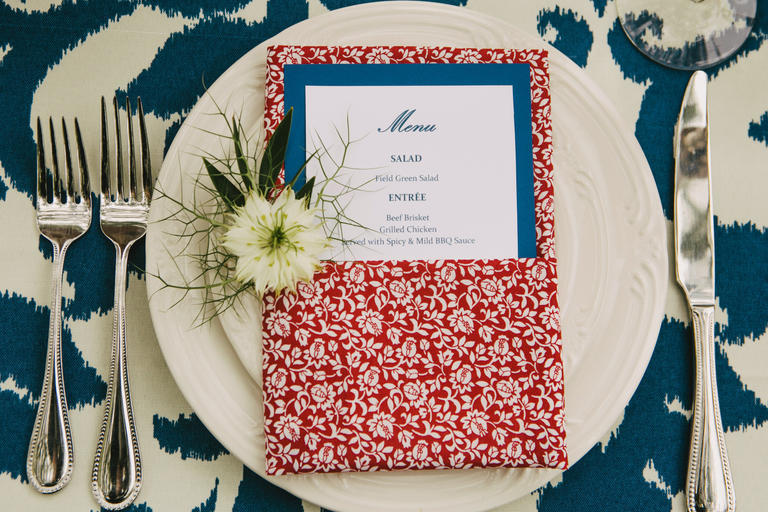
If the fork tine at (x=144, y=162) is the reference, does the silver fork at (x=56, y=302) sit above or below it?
below

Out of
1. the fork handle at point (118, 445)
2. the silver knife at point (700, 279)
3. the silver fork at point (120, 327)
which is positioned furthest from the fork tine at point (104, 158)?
the silver knife at point (700, 279)

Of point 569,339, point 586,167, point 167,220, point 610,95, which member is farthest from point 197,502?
point 610,95

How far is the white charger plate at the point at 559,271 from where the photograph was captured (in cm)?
52

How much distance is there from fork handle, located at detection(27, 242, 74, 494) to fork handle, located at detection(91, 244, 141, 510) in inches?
1.3

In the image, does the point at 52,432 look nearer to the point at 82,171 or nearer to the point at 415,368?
the point at 82,171

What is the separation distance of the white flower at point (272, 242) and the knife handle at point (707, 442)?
45 cm

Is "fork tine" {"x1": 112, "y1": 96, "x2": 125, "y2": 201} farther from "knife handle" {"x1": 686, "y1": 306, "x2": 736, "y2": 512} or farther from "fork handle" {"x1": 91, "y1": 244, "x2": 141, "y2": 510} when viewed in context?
"knife handle" {"x1": 686, "y1": 306, "x2": 736, "y2": 512}

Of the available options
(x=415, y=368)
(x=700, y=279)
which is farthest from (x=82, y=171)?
(x=700, y=279)

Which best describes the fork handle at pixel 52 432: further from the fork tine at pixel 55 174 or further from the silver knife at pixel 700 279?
the silver knife at pixel 700 279

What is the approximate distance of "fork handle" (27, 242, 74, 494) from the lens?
541 millimetres

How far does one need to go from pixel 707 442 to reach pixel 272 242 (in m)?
0.52

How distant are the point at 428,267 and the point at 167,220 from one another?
10.8 inches

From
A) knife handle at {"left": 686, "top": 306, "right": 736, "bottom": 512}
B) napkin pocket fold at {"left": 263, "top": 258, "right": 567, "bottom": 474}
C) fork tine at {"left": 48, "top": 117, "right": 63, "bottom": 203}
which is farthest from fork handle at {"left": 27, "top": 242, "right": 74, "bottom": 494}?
knife handle at {"left": 686, "top": 306, "right": 736, "bottom": 512}

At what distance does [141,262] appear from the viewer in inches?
23.0
